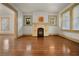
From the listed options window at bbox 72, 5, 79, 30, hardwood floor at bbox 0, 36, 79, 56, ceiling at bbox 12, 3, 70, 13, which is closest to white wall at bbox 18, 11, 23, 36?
ceiling at bbox 12, 3, 70, 13

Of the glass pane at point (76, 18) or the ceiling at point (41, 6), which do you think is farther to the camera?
the glass pane at point (76, 18)

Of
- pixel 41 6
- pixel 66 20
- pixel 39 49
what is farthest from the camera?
pixel 66 20

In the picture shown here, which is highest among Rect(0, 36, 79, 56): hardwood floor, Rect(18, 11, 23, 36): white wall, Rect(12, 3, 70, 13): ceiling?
Rect(12, 3, 70, 13): ceiling

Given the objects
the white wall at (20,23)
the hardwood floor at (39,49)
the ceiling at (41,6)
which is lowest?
the hardwood floor at (39,49)

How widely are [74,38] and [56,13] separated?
2031 mm

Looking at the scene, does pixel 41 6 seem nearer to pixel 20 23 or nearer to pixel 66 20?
pixel 66 20

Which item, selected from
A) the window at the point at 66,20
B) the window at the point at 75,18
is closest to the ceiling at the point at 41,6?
the window at the point at 66,20

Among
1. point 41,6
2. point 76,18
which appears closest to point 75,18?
point 76,18

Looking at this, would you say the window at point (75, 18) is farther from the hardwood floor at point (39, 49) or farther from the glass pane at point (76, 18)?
the hardwood floor at point (39, 49)

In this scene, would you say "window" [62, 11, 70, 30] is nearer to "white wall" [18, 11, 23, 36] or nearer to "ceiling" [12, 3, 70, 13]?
"ceiling" [12, 3, 70, 13]

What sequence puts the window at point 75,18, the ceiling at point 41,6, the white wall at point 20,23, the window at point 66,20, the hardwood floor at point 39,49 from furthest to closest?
the white wall at point 20,23
the window at point 66,20
the window at point 75,18
the ceiling at point 41,6
the hardwood floor at point 39,49

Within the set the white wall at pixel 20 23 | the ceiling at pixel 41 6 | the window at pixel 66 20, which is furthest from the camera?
the white wall at pixel 20 23

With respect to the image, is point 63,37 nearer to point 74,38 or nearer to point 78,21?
point 74,38

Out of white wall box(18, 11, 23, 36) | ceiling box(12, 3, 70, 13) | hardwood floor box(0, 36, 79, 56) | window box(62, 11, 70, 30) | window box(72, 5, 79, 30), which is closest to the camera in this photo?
hardwood floor box(0, 36, 79, 56)
